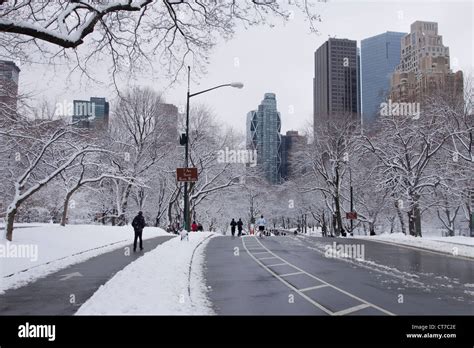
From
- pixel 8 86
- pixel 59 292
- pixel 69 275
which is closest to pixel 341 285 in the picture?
pixel 59 292

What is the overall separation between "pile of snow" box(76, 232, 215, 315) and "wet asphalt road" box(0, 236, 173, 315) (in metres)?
0.56

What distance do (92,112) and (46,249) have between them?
15.0 meters

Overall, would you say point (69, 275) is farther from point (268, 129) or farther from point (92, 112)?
point (268, 129)

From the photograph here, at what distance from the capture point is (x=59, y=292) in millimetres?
10648

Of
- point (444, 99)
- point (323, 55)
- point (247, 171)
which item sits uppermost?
point (323, 55)

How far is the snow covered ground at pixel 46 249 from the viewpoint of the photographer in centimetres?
1374

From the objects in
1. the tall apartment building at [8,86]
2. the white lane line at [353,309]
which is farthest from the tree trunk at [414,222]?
the tall apartment building at [8,86]

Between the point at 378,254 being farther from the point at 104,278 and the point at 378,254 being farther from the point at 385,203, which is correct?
the point at 385,203

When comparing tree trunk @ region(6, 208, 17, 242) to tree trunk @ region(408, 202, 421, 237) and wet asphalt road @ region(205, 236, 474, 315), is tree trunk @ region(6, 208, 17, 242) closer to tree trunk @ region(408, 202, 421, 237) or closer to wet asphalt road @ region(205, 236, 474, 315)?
wet asphalt road @ region(205, 236, 474, 315)

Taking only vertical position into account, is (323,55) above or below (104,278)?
above

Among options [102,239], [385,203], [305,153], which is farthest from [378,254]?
[385,203]
